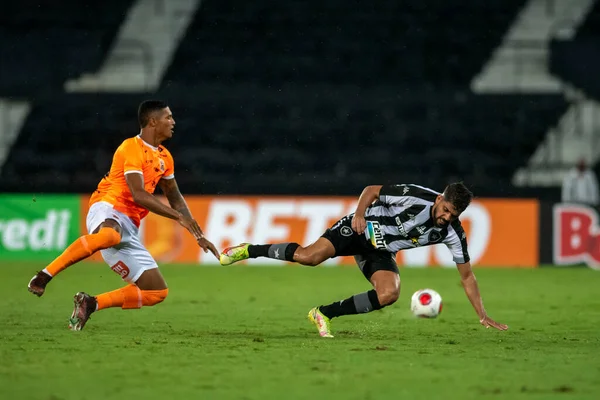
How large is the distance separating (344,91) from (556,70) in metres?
4.69

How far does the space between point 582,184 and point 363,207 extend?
40.8 ft

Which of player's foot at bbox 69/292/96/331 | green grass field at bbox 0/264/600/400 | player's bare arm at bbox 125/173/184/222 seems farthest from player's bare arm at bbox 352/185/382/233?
player's foot at bbox 69/292/96/331

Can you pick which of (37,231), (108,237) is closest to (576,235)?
(37,231)

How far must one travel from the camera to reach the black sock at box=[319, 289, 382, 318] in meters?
9.31

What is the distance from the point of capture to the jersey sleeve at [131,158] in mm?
9500

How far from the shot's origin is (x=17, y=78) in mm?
23688

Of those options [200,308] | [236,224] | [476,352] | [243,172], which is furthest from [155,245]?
[476,352]

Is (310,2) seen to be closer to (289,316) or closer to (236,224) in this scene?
(236,224)

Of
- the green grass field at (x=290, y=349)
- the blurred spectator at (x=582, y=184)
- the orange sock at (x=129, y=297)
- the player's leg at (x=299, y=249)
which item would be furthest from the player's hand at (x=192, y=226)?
the blurred spectator at (x=582, y=184)

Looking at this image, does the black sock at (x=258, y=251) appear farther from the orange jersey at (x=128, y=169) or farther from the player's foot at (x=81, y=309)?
the player's foot at (x=81, y=309)

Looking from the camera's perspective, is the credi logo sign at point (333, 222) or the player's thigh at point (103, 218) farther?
the credi logo sign at point (333, 222)

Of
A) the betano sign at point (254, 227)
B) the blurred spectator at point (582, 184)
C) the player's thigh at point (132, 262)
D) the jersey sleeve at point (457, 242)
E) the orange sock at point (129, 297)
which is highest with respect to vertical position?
the blurred spectator at point (582, 184)

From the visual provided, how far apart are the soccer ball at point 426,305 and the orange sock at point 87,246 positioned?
3.25 metres

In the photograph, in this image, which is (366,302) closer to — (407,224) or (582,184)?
(407,224)
